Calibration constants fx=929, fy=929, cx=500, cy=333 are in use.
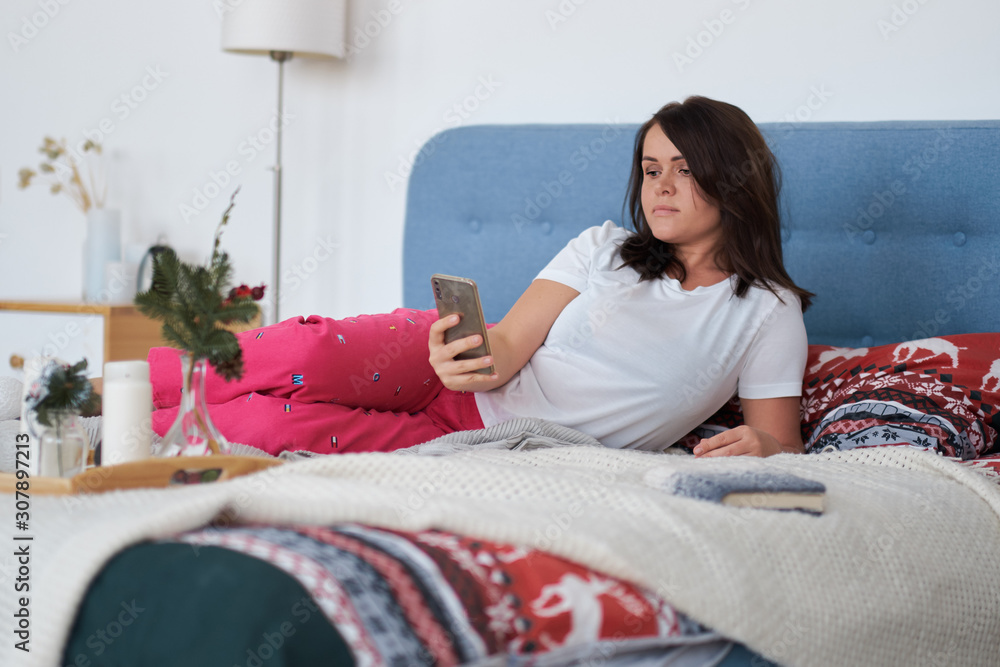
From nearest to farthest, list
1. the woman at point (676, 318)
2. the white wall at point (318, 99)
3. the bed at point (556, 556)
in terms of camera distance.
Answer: the bed at point (556, 556) < the woman at point (676, 318) < the white wall at point (318, 99)

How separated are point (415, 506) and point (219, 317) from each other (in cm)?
34

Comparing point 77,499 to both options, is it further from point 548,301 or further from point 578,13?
point 578,13

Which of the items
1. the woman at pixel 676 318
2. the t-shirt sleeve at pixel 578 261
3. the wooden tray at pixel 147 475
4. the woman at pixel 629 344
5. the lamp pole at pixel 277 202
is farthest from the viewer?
the lamp pole at pixel 277 202

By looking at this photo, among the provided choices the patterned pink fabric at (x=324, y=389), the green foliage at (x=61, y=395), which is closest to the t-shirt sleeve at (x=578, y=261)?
the patterned pink fabric at (x=324, y=389)

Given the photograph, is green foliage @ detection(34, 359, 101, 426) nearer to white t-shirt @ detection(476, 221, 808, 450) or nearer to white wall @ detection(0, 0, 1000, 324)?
white t-shirt @ detection(476, 221, 808, 450)

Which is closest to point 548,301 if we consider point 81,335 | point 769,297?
point 769,297

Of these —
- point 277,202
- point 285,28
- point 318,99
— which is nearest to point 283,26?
point 285,28

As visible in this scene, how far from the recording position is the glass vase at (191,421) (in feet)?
3.54

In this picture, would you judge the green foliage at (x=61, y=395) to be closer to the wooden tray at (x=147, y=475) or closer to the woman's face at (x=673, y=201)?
the wooden tray at (x=147, y=475)

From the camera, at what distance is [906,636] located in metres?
Answer: 1.08

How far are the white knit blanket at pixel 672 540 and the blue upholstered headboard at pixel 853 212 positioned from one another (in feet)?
3.06

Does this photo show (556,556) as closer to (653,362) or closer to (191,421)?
(191,421)

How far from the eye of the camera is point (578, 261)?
6.19 feet

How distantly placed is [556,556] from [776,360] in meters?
0.94
